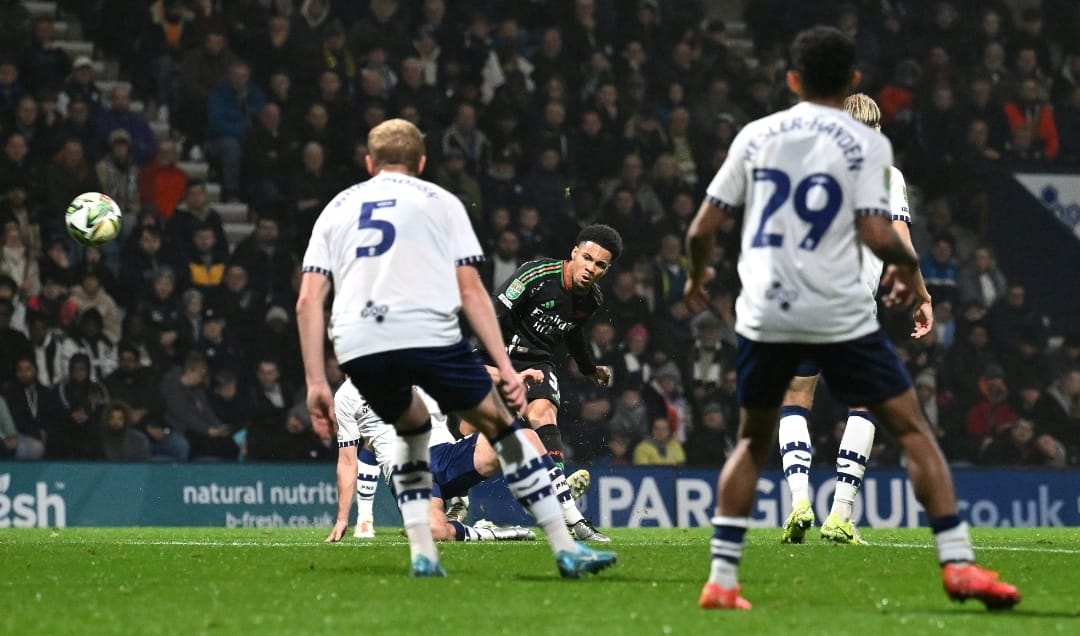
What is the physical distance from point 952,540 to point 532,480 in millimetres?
2093

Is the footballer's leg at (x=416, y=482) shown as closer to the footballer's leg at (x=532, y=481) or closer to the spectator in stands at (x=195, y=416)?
the footballer's leg at (x=532, y=481)

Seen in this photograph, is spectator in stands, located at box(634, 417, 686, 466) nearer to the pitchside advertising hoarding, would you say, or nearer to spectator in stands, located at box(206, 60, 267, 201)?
the pitchside advertising hoarding

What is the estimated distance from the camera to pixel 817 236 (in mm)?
6832

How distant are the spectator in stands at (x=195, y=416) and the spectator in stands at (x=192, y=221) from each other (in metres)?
1.37

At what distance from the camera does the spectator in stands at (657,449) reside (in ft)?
63.4

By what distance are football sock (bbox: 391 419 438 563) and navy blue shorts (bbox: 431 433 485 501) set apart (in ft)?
12.1

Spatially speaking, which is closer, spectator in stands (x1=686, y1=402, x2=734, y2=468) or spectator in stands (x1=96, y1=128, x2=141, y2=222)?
spectator in stands (x1=96, y1=128, x2=141, y2=222)

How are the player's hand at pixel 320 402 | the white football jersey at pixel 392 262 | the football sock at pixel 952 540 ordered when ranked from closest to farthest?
the football sock at pixel 952 540
the player's hand at pixel 320 402
the white football jersey at pixel 392 262

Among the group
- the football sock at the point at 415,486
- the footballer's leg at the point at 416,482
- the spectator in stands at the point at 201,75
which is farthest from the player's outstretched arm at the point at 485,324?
the spectator in stands at the point at 201,75

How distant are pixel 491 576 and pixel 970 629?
8.98ft

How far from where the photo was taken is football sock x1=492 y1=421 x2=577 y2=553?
8.11 m

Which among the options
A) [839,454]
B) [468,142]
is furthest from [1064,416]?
[839,454]

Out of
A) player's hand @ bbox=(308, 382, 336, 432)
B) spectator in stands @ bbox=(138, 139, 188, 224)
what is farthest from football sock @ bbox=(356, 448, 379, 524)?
spectator in stands @ bbox=(138, 139, 188, 224)

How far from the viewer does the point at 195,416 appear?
1817cm
